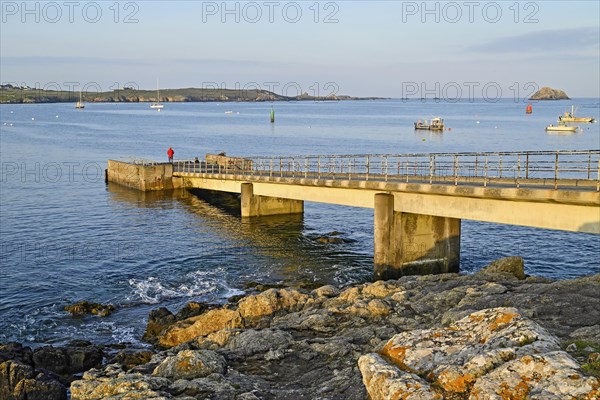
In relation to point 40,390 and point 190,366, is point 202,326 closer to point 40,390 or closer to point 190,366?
point 40,390

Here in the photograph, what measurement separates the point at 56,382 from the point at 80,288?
44.8ft

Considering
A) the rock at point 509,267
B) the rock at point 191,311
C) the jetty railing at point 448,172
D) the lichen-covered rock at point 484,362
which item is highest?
the jetty railing at point 448,172

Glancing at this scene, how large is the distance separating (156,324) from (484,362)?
15644 millimetres

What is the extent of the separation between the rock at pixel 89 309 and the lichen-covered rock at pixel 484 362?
1793cm

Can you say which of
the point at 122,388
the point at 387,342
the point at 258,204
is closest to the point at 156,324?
the point at 122,388

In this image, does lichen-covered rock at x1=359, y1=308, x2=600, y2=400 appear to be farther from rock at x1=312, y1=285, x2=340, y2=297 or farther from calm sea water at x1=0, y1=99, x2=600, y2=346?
calm sea water at x1=0, y1=99, x2=600, y2=346

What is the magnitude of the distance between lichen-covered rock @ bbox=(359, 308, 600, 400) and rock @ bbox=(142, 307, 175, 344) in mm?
13156

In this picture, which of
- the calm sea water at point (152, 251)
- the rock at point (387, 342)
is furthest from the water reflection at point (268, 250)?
the rock at point (387, 342)

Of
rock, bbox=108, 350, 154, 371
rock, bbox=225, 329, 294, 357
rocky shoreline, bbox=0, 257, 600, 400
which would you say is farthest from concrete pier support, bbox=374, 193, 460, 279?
rock, bbox=108, 350, 154, 371

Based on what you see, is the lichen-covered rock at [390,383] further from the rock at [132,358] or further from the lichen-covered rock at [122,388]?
the rock at [132,358]

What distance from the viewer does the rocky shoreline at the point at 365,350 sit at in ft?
30.8

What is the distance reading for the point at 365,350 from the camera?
15.0 meters

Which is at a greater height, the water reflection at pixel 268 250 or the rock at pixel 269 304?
the rock at pixel 269 304

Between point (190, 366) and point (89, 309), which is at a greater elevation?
point (190, 366)
